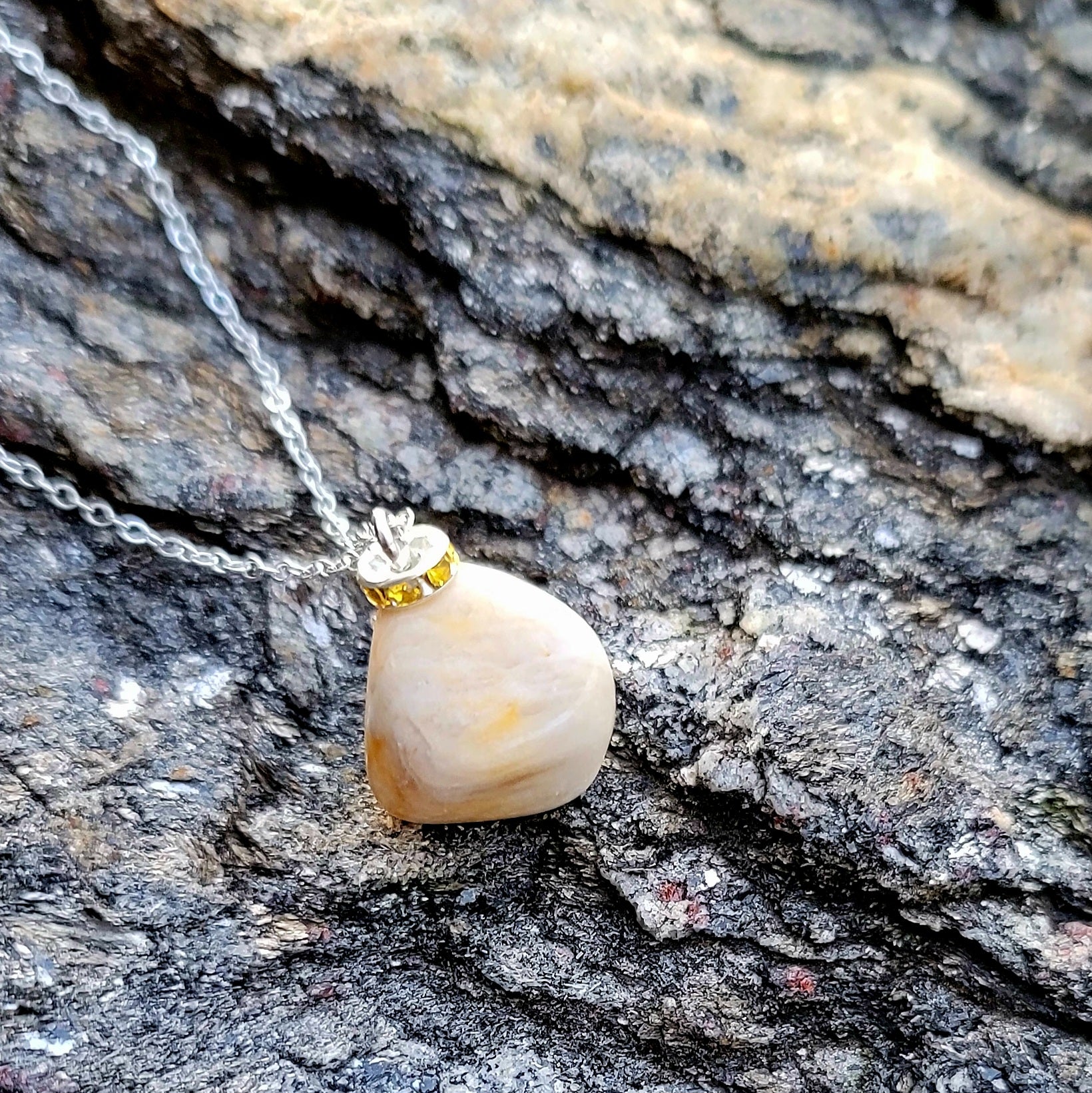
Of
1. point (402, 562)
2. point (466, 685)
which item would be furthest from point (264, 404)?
point (466, 685)

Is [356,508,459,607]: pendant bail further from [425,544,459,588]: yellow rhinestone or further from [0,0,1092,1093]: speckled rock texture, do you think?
[0,0,1092,1093]: speckled rock texture

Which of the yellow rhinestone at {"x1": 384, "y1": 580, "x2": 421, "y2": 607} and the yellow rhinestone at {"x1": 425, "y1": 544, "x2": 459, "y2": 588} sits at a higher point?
the yellow rhinestone at {"x1": 425, "y1": 544, "x2": 459, "y2": 588}

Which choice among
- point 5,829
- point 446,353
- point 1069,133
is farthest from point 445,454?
point 1069,133

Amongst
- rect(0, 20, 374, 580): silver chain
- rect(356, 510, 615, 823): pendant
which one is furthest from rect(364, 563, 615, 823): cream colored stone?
rect(0, 20, 374, 580): silver chain

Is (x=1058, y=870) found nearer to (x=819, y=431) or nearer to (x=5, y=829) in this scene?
(x=819, y=431)

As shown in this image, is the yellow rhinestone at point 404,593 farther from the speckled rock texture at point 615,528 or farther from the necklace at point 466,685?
the speckled rock texture at point 615,528

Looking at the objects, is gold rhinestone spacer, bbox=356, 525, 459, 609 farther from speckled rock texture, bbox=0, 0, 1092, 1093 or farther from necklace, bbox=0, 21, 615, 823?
speckled rock texture, bbox=0, 0, 1092, 1093

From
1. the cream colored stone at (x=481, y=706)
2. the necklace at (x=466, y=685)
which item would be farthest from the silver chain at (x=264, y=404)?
the cream colored stone at (x=481, y=706)
